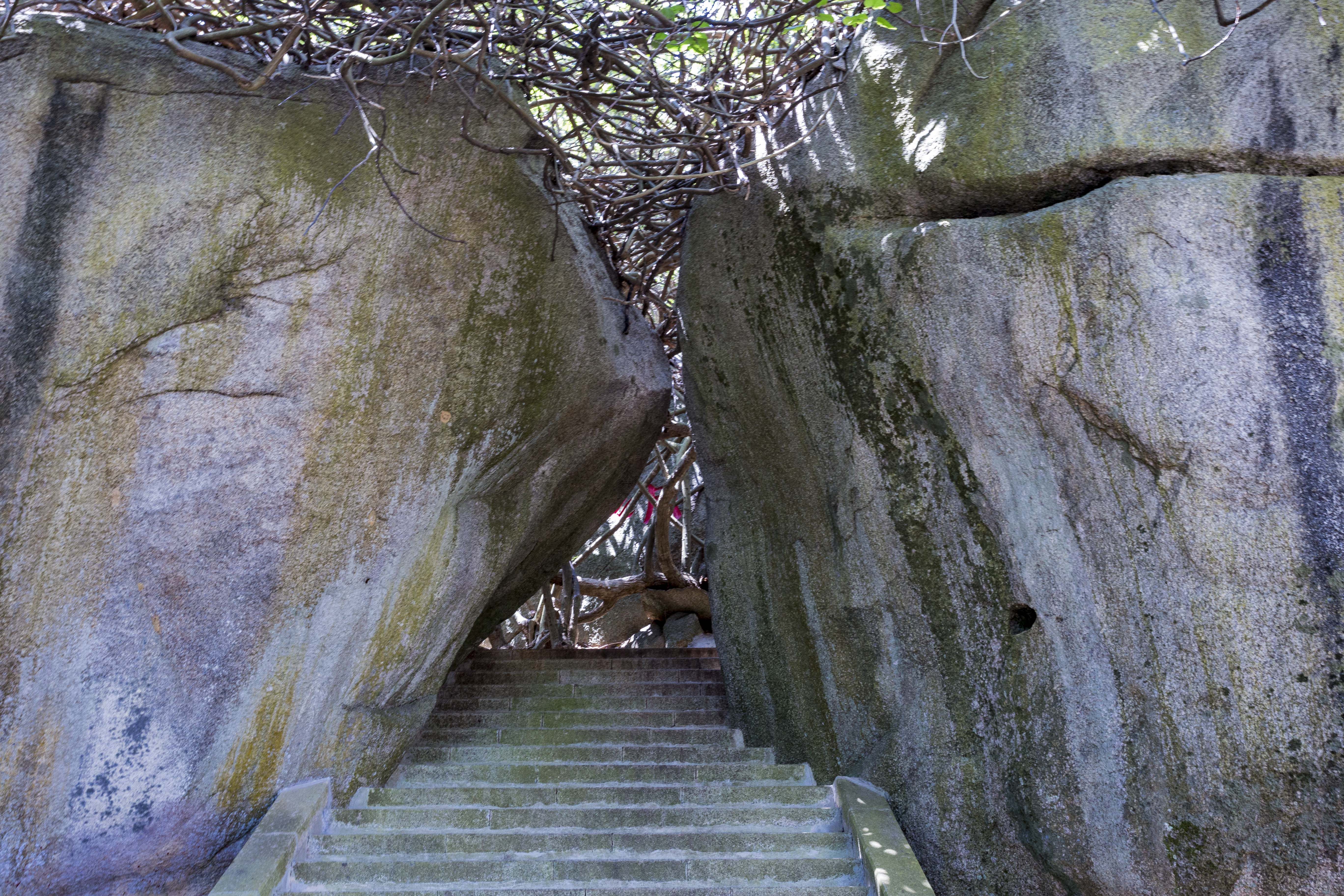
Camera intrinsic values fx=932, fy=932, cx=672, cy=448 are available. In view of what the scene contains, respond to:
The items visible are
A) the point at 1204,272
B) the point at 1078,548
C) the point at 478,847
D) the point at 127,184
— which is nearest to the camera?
the point at 1204,272

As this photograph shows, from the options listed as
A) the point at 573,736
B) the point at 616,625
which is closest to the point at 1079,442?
the point at 573,736

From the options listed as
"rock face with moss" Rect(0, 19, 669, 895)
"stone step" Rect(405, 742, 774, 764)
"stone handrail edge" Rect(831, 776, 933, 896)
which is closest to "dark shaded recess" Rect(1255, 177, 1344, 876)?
"stone handrail edge" Rect(831, 776, 933, 896)

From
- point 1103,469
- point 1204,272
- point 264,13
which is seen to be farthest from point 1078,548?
point 264,13

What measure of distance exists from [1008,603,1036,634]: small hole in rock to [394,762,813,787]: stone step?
1.27m

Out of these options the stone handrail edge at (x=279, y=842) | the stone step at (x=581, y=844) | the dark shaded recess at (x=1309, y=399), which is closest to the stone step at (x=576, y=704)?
the stone handrail edge at (x=279, y=842)

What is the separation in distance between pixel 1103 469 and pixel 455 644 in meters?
3.32

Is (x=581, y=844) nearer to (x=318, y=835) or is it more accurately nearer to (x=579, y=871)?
(x=579, y=871)

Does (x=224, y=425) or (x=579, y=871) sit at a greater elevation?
(x=224, y=425)

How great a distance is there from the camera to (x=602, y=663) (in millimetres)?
6371

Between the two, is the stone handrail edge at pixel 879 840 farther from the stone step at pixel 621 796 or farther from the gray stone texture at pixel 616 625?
the gray stone texture at pixel 616 625

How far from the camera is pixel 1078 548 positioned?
11.7 feet

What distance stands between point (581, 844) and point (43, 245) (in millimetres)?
3350

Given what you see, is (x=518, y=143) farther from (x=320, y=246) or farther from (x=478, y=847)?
(x=478, y=847)

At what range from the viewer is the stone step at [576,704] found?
5.51 meters
